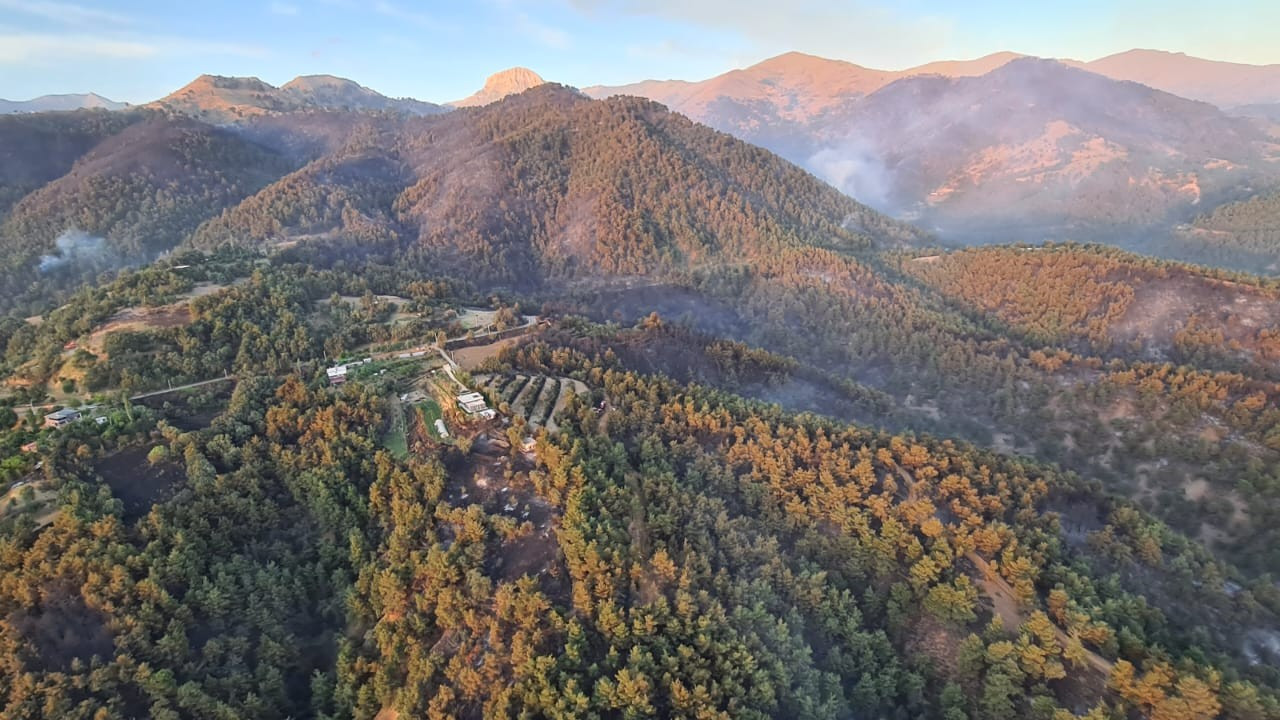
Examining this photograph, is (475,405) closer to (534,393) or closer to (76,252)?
(534,393)

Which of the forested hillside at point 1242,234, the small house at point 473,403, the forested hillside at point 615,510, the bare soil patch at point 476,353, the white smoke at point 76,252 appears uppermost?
the forested hillside at point 1242,234

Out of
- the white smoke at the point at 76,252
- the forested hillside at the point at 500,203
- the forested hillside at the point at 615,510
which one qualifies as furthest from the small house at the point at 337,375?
the white smoke at the point at 76,252

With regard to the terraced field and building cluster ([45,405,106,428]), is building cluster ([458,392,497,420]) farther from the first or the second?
building cluster ([45,405,106,428])

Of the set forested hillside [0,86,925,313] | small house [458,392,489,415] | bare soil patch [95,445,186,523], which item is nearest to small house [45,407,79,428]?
bare soil patch [95,445,186,523]

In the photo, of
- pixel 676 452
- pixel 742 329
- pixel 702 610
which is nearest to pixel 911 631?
pixel 702 610

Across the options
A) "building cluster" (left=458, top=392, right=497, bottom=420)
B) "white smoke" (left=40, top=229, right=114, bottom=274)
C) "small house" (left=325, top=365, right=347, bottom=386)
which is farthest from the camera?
"white smoke" (left=40, top=229, right=114, bottom=274)

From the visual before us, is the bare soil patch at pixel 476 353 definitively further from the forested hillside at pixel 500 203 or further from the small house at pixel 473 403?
the forested hillside at pixel 500 203

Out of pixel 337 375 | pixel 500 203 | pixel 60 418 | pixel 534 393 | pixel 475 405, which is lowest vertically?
pixel 60 418

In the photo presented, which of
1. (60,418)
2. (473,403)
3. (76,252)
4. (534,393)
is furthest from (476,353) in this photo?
(76,252)
